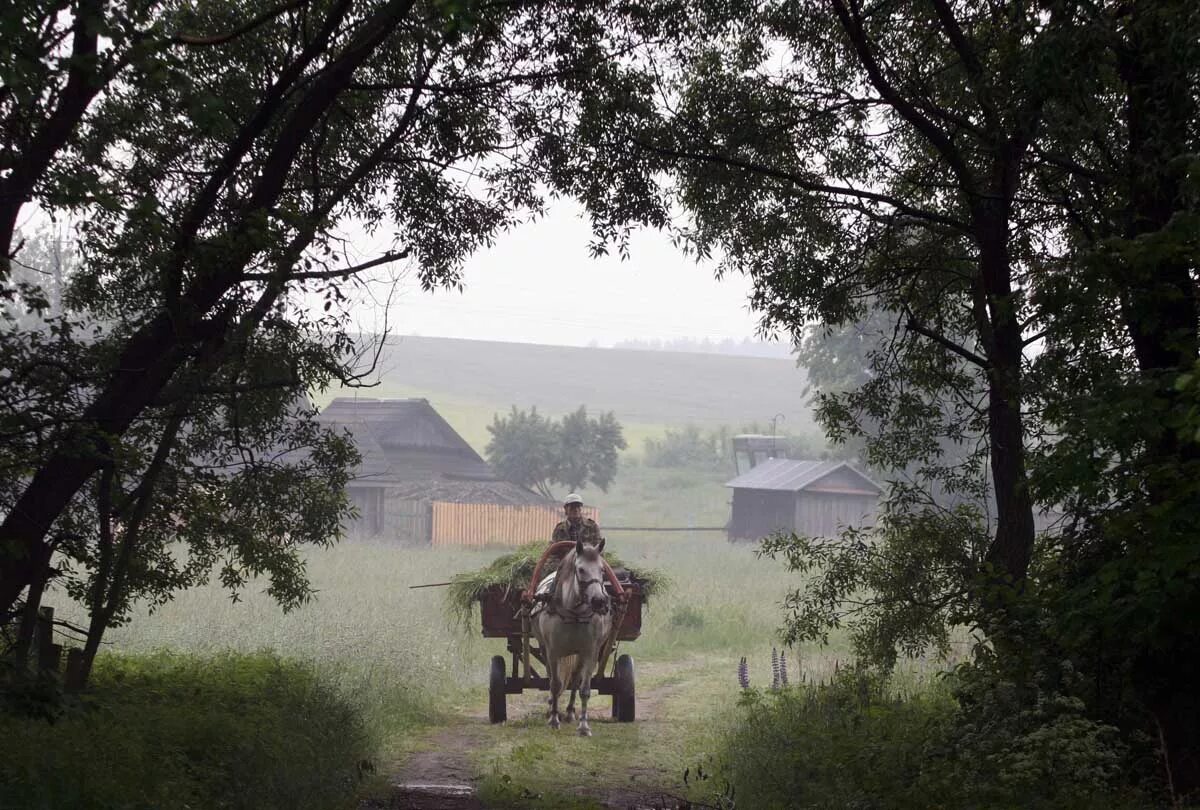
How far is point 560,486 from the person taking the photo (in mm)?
61531

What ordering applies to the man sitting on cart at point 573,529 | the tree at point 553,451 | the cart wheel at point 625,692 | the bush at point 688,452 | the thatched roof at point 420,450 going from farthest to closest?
the bush at point 688,452
the tree at point 553,451
the thatched roof at point 420,450
the man sitting on cart at point 573,529
the cart wheel at point 625,692

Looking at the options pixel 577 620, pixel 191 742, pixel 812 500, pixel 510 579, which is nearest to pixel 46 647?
pixel 191 742

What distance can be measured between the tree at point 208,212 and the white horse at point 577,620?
2.90m

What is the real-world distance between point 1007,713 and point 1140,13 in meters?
4.33

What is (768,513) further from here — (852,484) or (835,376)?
(835,376)

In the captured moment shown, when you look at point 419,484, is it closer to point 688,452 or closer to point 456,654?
point 456,654

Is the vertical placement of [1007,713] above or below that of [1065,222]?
below

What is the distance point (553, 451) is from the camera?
190 ft

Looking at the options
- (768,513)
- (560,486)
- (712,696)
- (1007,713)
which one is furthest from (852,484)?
(1007,713)

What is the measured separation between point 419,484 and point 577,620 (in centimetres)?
3525

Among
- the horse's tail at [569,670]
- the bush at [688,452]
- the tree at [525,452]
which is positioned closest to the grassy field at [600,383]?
the bush at [688,452]

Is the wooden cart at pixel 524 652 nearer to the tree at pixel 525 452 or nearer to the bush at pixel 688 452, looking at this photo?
the tree at pixel 525 452

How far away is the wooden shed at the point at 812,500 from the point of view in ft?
171

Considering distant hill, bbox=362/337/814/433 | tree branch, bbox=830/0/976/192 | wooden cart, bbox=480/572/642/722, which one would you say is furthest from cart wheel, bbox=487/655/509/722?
distant hill, bbox=362/337/814/433
